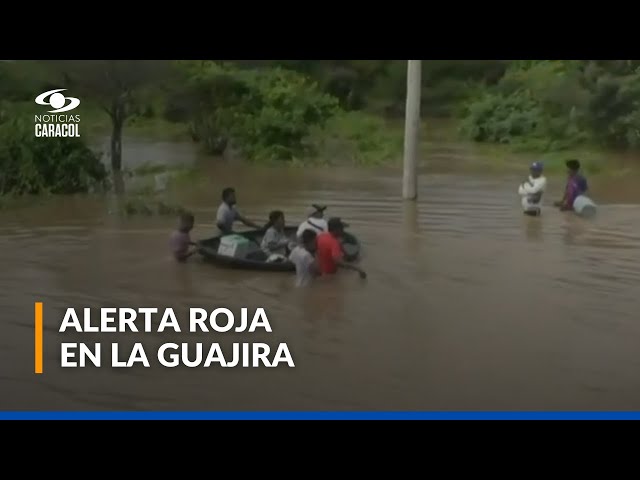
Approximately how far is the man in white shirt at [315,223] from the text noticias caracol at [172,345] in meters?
0.80

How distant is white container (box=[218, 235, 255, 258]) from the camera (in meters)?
7.71

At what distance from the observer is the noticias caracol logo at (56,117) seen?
280 inches

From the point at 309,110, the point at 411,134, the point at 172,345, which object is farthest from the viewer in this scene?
the point at 309,110

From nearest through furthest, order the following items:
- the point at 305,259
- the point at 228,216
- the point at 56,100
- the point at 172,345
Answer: the point at 172,345, the point at 56,100, the point at 305,259, the point at 228,216

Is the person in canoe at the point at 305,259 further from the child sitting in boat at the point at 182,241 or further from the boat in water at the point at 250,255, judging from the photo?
the child sitting in boat at the point at 182,241

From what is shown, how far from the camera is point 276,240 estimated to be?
7.66 metres

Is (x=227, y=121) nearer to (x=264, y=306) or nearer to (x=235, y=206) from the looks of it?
(x=235, y=206)

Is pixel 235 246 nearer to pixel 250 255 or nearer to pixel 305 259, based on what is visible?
pixel 250 255

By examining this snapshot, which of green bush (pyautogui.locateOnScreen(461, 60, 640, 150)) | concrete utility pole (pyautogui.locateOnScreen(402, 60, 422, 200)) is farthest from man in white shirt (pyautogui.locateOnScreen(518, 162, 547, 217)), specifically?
concrete utility pole (pyautogui.locateOnScreen(402, 60, 422, 200))

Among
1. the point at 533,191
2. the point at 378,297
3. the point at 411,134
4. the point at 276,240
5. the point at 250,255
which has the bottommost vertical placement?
the point at 378,297

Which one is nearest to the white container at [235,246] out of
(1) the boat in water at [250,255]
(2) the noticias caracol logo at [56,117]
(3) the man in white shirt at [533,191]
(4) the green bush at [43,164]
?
(1) the boat in water at [250,255]

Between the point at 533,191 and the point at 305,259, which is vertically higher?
the point at 533,191

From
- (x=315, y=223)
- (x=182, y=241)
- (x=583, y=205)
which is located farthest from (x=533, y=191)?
(x=182, y=241)

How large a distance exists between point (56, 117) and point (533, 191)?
3.62 m
